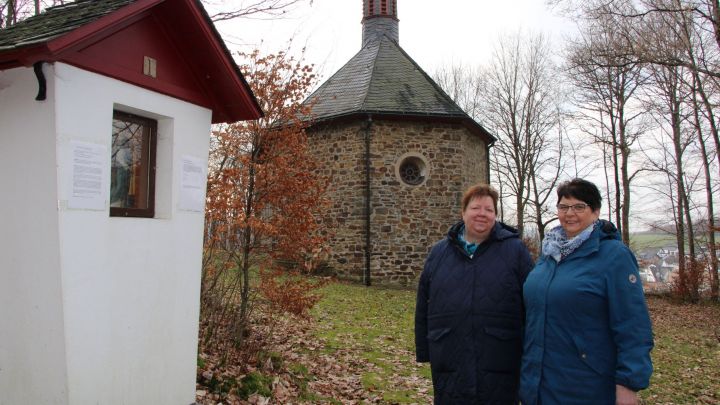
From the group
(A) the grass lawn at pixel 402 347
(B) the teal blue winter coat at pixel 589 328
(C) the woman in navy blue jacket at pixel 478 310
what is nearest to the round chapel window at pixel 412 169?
(A) the grass lawn at pixel 402 347

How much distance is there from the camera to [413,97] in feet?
49.4

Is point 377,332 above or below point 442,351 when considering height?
below

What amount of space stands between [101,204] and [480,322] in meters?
2.54

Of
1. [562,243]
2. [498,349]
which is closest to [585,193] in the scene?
[562,243]

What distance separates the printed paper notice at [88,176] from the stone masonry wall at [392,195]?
10.9 meters

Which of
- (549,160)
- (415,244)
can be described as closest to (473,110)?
(549,160)

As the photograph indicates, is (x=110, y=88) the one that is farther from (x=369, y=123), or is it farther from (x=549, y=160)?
(x=549, y=160)

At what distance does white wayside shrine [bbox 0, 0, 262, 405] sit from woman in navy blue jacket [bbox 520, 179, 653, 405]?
2680 millimetres

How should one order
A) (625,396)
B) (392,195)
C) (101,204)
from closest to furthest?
(625,396)
(101,204)
(392,195)

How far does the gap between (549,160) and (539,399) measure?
85.8 ft

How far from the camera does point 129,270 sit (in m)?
3.53

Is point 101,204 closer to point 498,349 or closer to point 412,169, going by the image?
point 498,349

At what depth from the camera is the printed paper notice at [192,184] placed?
4.01 metres

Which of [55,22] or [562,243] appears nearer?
[562,243]
